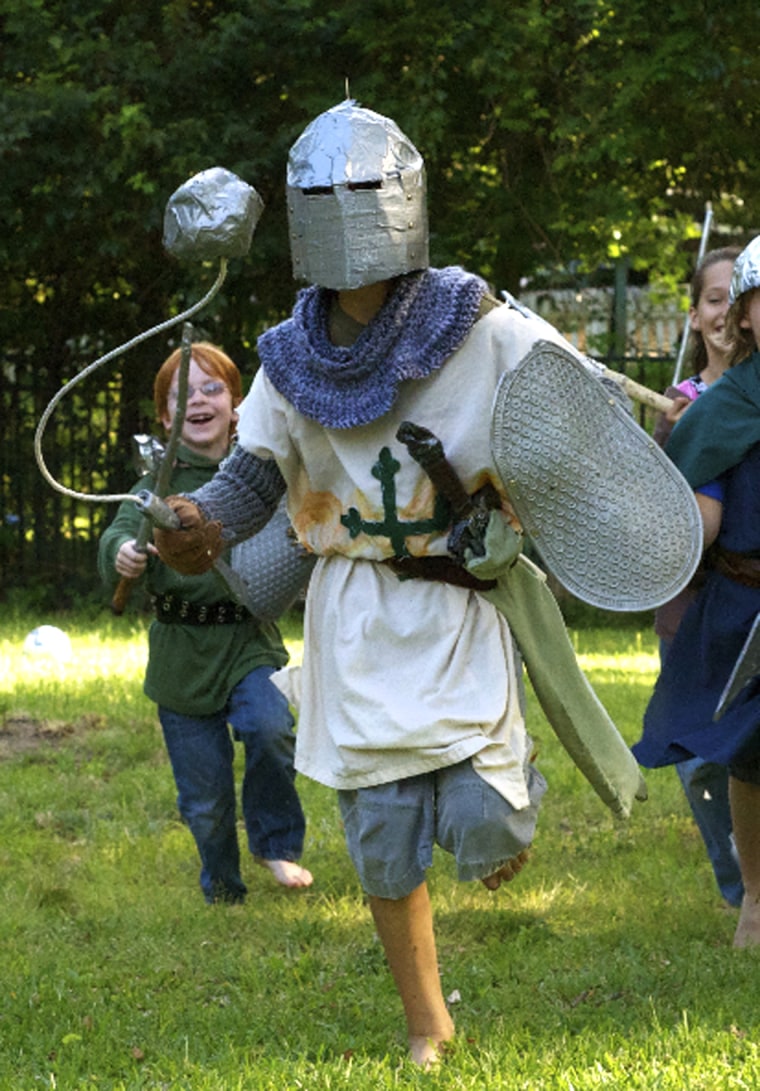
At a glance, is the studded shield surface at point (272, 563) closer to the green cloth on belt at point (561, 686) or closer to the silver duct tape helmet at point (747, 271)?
the green cloth on belt at point (561, 686)

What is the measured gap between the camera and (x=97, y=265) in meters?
12.5

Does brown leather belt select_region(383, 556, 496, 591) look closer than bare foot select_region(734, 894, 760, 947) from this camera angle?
Yes

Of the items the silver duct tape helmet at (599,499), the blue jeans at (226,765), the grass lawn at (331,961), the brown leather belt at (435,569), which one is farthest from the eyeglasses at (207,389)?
the silver duct tape helmet at (599,499)

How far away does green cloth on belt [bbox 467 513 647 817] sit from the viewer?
3.50 m

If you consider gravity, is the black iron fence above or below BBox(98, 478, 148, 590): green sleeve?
below

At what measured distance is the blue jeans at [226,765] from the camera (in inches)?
190

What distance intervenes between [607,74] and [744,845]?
7799 millimetres

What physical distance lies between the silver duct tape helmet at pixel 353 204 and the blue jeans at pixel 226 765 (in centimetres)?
171

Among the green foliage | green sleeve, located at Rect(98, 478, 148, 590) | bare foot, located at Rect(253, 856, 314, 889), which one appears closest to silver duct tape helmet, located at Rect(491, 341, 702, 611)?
green sleeve, located at Rect(98, 478, 148, 590)

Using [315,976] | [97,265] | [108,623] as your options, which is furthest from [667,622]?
[97,265]

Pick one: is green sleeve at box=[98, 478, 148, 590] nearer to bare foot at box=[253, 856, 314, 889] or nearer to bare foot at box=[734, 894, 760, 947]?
bare foot at box=[253, 856, 314, 889]

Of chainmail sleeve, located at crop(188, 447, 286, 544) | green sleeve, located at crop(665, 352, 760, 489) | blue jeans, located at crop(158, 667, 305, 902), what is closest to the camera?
chainmail sleeve, located at crop(188, 447, 286, 544)

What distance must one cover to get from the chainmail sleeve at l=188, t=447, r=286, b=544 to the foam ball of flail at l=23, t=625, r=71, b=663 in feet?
17.9

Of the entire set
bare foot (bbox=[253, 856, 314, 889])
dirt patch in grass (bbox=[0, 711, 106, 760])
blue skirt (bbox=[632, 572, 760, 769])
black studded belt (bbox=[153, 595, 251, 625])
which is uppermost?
blue skirt (bbox=[632, 572, 760, 769])
